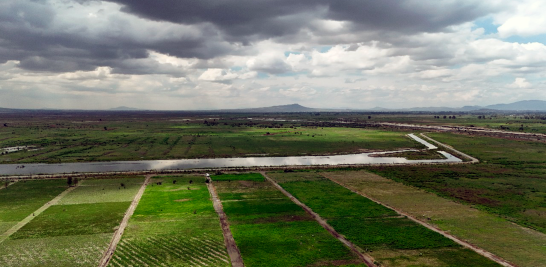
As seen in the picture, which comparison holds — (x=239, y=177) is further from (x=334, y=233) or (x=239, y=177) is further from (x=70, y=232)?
(x=70, y=232)

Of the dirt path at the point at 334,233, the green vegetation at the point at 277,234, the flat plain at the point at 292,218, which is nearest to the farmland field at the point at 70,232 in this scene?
the flat plain at the point at 292,218

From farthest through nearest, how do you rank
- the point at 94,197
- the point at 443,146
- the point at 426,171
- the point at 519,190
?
the point at 443,146 < the point at 426,171 < the point at 519,190 < the point at 94,197

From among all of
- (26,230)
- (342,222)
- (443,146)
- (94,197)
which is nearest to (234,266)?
(342,222)

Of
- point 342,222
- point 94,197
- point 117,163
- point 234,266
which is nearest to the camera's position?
point 234,266

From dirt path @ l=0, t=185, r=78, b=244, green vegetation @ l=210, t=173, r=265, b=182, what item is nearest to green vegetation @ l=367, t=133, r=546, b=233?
green vegetation @ l=210, t=173, r=265, b=182

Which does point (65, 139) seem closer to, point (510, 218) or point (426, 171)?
point (426, 171)
